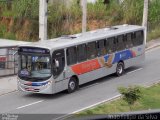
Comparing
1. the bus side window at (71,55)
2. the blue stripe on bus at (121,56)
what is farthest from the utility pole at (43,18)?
the bus side window at (71,55)

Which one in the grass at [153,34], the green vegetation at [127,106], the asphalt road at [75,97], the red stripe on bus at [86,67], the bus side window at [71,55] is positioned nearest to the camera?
the green vegetation at [127,106]

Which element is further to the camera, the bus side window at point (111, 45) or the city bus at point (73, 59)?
the bus side window at point (111, 45)

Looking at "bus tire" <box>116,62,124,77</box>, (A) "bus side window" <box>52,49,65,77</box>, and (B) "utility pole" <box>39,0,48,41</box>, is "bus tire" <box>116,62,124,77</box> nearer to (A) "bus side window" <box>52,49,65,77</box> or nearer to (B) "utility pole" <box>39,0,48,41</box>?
(B) "utility pole" <box>39,0,48,41</box>

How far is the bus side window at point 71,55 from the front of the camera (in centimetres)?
1978

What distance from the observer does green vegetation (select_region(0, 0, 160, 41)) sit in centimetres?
3994

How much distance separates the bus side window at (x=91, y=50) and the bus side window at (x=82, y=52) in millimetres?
263

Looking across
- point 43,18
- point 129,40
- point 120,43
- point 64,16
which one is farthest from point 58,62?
point 64,16

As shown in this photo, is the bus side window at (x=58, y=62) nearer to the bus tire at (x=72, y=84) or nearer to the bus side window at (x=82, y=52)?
the bus tire at (x=72, y=84)

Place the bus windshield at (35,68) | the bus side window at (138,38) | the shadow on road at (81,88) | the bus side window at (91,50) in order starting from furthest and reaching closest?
the bus side window at (138,38) < the bus side window at (91,50) < the shadow on road at (81,88) < the bus windshield at (35,68)

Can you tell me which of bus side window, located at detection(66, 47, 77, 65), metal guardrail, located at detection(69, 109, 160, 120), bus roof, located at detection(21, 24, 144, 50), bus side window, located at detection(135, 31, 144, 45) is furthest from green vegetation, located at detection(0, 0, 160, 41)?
metal guardrail, located at detection(69, 109, 160, 120)

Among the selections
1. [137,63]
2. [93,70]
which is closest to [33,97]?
[93,70]

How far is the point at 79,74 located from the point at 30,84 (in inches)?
101

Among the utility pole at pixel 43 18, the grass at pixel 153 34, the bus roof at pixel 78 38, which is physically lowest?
the grass at pixel 153 34

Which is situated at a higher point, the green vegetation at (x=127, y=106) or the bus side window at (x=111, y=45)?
the bus side window at (x=111, y=45)
